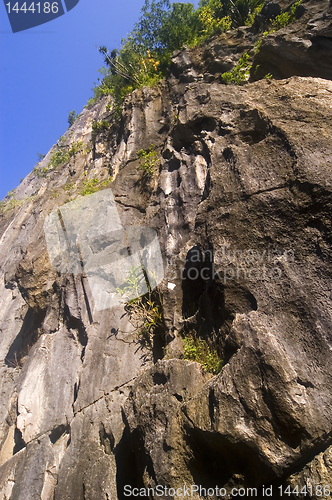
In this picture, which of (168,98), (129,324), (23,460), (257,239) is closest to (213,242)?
(257,239)

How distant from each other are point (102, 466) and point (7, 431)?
4705mm

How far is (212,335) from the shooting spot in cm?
491

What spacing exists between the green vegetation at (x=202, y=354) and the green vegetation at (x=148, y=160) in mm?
5313

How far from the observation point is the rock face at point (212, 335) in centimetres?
350

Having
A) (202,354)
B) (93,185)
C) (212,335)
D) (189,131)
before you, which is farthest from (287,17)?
(202,354)

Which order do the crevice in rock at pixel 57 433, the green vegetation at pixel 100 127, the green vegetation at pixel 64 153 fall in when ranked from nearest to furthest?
the crevice in rock at pixel 57 433 → the green vegetation at pixel 100 127 → the green vegetation at pixel 64 153

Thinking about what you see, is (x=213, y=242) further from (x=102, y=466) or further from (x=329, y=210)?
(x=102, y=466)

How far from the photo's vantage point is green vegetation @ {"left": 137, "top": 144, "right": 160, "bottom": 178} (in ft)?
30.5

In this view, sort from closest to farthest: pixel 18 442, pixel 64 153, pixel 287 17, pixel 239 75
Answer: pixel 18 442, pixel 287 17, pixel 239 75, pixel 64 153

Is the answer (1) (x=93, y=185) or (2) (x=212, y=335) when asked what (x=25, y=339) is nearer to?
(1) (x=93, y=185)

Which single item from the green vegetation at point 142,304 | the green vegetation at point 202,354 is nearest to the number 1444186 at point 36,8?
the green vegetation at point 142,304

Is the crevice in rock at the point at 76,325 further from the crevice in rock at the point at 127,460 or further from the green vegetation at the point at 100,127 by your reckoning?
the green vegetation at the point at 100,127

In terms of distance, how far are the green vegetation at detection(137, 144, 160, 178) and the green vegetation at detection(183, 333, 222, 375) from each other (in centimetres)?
531

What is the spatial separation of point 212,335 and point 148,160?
607 cm
